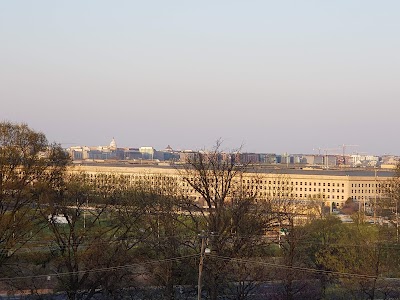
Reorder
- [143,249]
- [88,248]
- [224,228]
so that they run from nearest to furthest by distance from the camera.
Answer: [88,248], [224,228], [143,249]

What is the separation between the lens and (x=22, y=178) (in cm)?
2908

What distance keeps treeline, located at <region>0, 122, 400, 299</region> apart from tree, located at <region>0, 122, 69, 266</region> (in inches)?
1.7

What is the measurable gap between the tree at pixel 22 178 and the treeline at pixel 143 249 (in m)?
0.04

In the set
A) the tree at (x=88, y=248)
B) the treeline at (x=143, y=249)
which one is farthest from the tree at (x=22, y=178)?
the tree at (x=88, y=248)

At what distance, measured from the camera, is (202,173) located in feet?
97.4

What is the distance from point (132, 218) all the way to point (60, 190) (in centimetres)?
371

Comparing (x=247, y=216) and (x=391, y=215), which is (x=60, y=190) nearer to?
(x=247, y=216)

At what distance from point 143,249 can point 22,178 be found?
5.67m

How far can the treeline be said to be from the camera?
93.6 ft

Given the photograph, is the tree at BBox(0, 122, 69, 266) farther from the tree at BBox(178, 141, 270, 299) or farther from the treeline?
the tree at BBox(178, 141, 270, 299)

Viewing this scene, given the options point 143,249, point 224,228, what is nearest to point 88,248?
point 143,249

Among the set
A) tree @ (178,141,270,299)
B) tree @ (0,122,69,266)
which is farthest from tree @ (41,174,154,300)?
tree @ (178,141,270,299)

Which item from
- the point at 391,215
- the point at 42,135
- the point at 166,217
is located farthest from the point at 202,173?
the point at 391,215

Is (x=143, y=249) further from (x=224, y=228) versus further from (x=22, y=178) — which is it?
(x=22, y=178)
